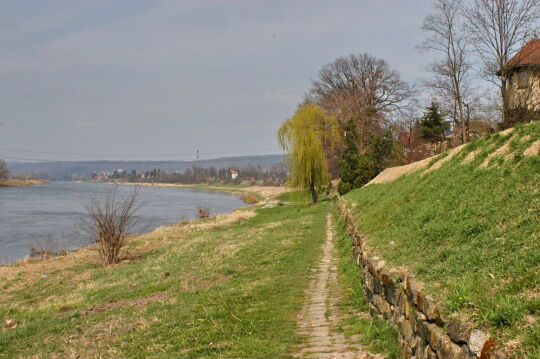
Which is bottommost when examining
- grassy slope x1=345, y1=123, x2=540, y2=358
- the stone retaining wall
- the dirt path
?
the dirt path

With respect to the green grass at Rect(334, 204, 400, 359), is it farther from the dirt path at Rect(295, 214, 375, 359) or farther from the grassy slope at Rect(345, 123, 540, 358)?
the grassy slope at Rect(345, 123, 540, 358)

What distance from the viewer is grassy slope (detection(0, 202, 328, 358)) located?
656cm

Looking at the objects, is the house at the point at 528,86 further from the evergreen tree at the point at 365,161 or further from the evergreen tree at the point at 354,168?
the evergreen tree at the point at 354,168

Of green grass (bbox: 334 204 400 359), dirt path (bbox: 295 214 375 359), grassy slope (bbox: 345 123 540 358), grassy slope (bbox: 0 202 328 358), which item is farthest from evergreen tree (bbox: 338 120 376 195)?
green grass (bbox: 334 204 400 359)

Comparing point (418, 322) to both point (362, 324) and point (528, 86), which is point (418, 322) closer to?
point (362, 324)

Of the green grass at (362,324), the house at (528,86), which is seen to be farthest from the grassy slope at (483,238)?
the house at (528,86)

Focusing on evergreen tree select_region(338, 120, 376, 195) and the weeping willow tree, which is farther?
the weeping willow tree

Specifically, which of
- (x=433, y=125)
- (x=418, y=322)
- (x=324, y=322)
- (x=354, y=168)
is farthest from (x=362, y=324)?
(x=433, y=125)

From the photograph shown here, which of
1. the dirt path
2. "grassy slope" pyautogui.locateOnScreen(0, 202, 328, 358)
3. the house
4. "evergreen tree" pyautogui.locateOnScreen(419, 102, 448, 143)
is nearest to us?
the dirt path

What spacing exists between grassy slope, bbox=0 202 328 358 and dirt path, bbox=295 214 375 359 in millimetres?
226

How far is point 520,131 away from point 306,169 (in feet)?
85.3

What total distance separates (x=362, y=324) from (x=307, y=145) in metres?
28.3

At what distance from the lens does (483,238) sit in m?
5.14

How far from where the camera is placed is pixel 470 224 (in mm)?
5801
